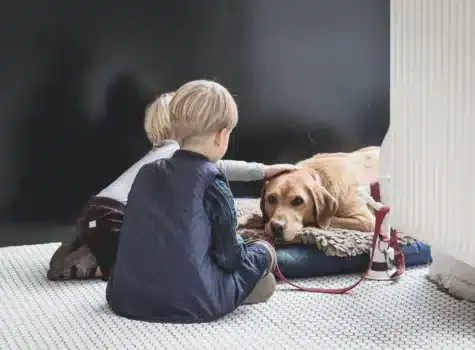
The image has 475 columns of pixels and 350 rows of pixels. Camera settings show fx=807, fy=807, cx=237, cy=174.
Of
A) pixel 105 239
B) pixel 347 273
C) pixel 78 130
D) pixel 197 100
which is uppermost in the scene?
pixel 197 100

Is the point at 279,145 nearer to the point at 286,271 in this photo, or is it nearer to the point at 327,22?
the point at 327,22

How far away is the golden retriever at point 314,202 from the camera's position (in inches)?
91.7

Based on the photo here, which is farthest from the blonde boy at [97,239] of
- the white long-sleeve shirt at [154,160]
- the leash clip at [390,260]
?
the leash clip at [390,260]

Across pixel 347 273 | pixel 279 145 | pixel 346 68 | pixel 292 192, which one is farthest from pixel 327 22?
pixel 347 273

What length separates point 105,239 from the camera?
224 cm

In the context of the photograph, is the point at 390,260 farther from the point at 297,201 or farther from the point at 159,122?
the point at 159,122

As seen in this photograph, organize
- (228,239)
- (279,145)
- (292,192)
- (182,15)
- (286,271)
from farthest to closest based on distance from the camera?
(279,145)
(182,15)
(292,192)
(286,271)
(228,239)

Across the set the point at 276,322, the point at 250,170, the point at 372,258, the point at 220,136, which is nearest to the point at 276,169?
the point at 250,170

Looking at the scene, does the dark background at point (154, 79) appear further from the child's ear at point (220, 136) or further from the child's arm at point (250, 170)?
the child's ear at point (220, 136)

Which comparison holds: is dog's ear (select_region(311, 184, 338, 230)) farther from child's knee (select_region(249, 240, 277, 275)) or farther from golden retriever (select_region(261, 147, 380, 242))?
child's knee (select_region(249, 240, 277, 275))

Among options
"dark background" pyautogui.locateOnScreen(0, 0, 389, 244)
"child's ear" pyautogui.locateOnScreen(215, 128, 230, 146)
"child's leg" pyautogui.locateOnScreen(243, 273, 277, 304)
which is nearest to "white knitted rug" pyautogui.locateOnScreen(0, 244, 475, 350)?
"child's leg" pyautogui.locateOnScreen(243, 273, 277, 304)

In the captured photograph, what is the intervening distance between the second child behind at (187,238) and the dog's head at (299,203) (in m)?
0.41

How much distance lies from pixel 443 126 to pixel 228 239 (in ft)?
1.87

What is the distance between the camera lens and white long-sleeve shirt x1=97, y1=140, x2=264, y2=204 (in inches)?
91.5
